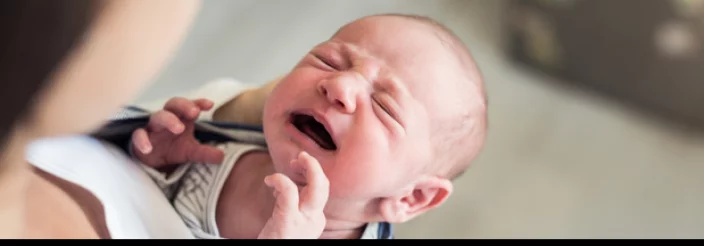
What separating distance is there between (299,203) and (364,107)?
0.09 metres

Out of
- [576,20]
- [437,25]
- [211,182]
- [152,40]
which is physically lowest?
[576,20]

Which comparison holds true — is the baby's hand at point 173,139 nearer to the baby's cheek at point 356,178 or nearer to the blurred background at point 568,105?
the baby's cheek at point 356,178

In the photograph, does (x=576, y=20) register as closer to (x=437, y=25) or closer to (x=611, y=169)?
(x=611, y=169)

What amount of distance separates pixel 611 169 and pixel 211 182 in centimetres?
83

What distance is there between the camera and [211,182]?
1.83ft

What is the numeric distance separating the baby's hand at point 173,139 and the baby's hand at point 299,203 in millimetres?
128

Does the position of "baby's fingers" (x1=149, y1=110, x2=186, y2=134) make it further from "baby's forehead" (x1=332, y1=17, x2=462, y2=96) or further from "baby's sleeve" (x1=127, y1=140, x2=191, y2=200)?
"baby's forehead" (x1=332, y1=17, x2=462, y2=96)

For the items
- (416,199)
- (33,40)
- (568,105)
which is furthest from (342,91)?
(568,105)

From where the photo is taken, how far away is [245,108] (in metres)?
0.61

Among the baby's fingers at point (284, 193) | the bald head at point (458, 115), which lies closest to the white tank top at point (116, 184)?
the baby's fingers at point (284, 193)

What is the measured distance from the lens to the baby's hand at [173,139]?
0.53 m

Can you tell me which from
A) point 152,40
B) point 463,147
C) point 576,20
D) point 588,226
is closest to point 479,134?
point 463,147
